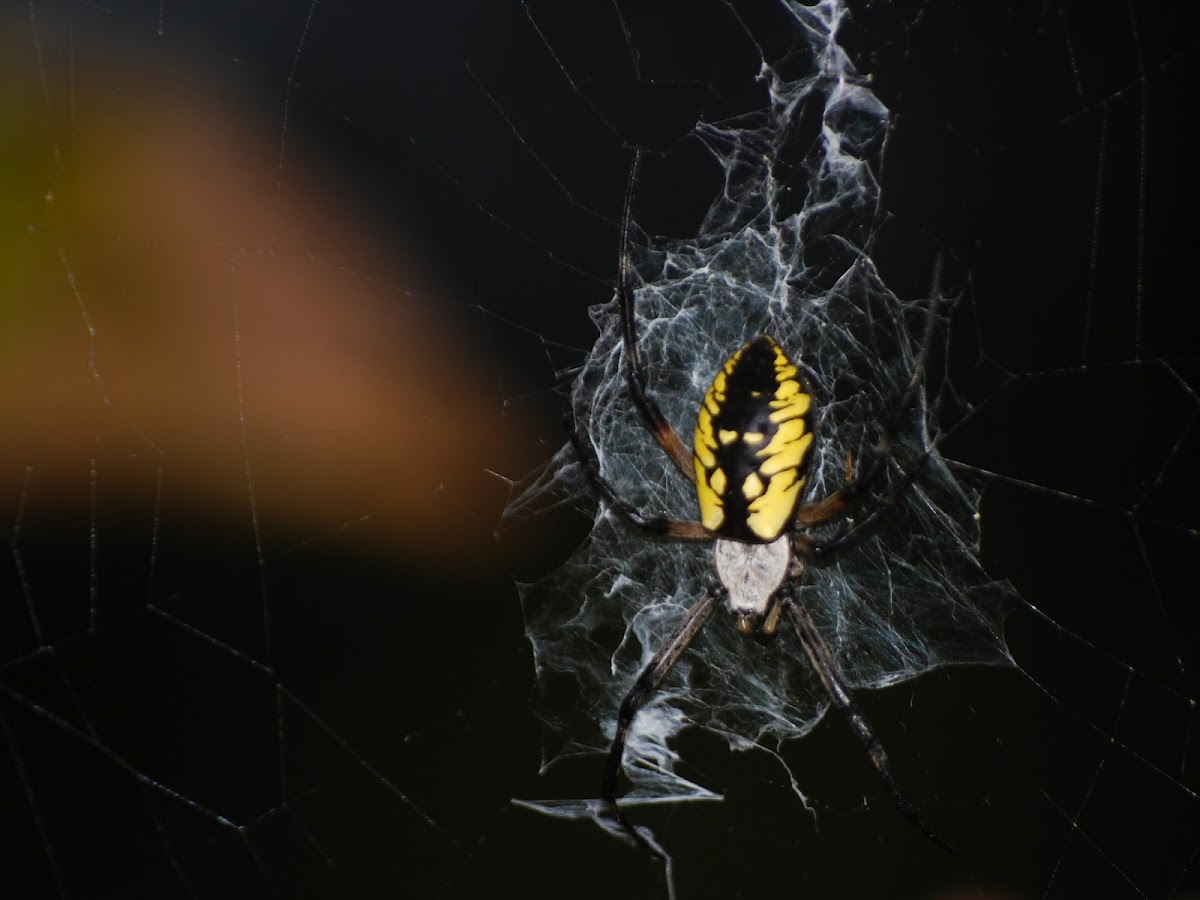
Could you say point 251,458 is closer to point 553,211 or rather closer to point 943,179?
point 553,211

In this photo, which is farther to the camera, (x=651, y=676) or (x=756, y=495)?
(x=651, y=676)

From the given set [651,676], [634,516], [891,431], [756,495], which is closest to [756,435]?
[756,495]

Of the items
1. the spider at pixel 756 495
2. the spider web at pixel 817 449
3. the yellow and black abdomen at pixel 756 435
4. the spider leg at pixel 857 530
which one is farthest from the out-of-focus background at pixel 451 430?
the yellow and black abdomen at pixel 756 435

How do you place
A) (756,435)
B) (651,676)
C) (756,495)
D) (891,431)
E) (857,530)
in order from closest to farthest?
1. (756,435)
2. (756,495)
3. (891,431)
4. (857,530)
5. (651,676)

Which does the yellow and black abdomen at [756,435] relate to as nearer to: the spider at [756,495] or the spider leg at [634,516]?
the spider at [756,495]

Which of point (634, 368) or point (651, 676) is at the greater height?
point (634, 368)

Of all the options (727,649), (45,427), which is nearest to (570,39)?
(45,427)

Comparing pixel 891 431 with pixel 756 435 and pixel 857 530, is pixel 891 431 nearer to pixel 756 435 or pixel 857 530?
pixel 857 530
